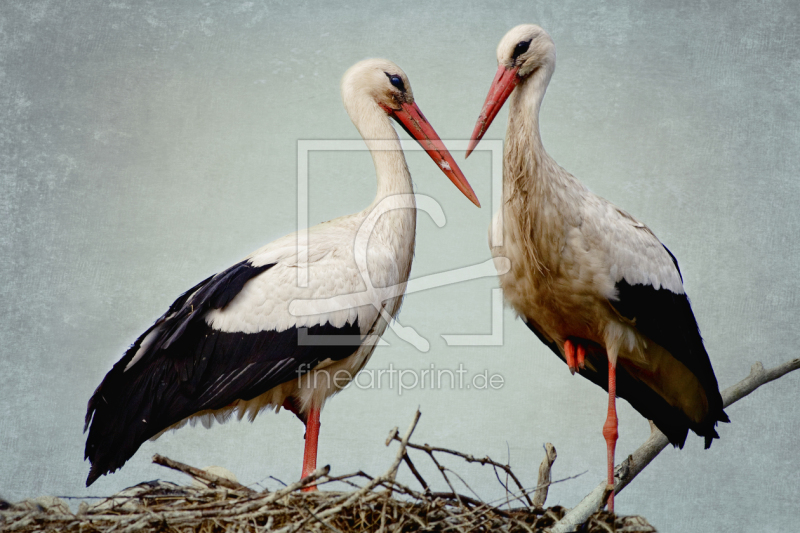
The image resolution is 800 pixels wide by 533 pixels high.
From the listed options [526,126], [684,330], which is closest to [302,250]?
[526,126]

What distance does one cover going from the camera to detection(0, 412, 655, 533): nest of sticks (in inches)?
80.3

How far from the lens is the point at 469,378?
398 centimetres

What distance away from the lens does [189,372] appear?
266 cm

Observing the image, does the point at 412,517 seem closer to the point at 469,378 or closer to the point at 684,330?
the point at 684,330

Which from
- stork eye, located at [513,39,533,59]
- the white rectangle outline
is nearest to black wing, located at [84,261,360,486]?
the white rectangle outline

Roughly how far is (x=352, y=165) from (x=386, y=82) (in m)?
1.07

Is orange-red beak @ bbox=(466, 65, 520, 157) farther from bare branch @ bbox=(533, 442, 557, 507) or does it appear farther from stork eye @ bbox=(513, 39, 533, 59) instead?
bare branch @ bbox=(533, 442, 557, 507)

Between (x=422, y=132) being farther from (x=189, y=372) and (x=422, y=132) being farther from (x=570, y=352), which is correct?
(x=189, y=372)

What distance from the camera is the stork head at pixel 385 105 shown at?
10.0 feet

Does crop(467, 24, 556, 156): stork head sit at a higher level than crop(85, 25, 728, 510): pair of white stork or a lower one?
higher

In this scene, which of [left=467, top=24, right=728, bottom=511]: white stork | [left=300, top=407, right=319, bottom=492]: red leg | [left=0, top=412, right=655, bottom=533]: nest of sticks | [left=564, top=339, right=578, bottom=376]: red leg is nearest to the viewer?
[left=0, top=412, right=655, bottom=533]: nest of sticks

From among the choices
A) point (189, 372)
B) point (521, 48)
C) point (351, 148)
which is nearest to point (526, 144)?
point (521, 48)

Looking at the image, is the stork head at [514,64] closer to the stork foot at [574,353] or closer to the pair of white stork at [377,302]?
the pair of white stork at [377,302]

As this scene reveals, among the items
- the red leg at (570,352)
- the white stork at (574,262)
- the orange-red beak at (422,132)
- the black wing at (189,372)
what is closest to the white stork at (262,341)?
the black wing at (189,372)
